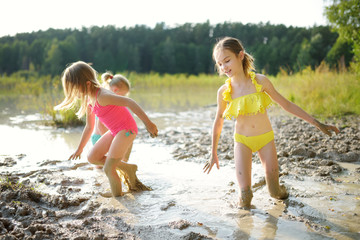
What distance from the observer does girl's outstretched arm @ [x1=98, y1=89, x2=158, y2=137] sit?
283 centimetres

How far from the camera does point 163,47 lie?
1540 inches

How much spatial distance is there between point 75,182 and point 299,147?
2.93 metres

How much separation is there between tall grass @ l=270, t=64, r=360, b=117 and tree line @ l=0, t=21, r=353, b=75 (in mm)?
4701

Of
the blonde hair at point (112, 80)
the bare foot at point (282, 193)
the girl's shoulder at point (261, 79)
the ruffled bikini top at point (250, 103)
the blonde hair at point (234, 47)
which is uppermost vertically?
the blonde hair at point (234, 47)

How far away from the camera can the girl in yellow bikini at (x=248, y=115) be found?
8.91 ft

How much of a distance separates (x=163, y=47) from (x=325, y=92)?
3201cm

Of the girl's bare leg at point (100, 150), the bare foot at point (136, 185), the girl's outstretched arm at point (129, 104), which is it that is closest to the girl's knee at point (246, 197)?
the girl's outstretched arm at point (129, 104)

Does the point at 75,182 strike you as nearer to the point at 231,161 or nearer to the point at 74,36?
the point at 231,161

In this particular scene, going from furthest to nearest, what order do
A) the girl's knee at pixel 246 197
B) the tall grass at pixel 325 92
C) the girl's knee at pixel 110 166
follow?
the tall grass at pixel 325 92 < the girl's knee at pixel 110 166 < the girl's knee at pixel 246 197

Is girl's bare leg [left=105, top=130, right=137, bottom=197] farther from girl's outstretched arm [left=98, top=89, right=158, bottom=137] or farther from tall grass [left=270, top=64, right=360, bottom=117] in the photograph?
tall grass [left=270, top=64, right=360, bottom=117]

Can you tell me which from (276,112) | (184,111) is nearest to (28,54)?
(184,111)

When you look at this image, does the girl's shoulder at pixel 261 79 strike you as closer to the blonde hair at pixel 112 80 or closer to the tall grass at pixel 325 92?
the blonde hair at pixel 112 80

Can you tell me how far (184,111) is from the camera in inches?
385

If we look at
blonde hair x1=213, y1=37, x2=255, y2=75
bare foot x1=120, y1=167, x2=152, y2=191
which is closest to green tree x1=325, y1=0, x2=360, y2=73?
blonde hair x1=213, y1=37, x2=255, y2=75
